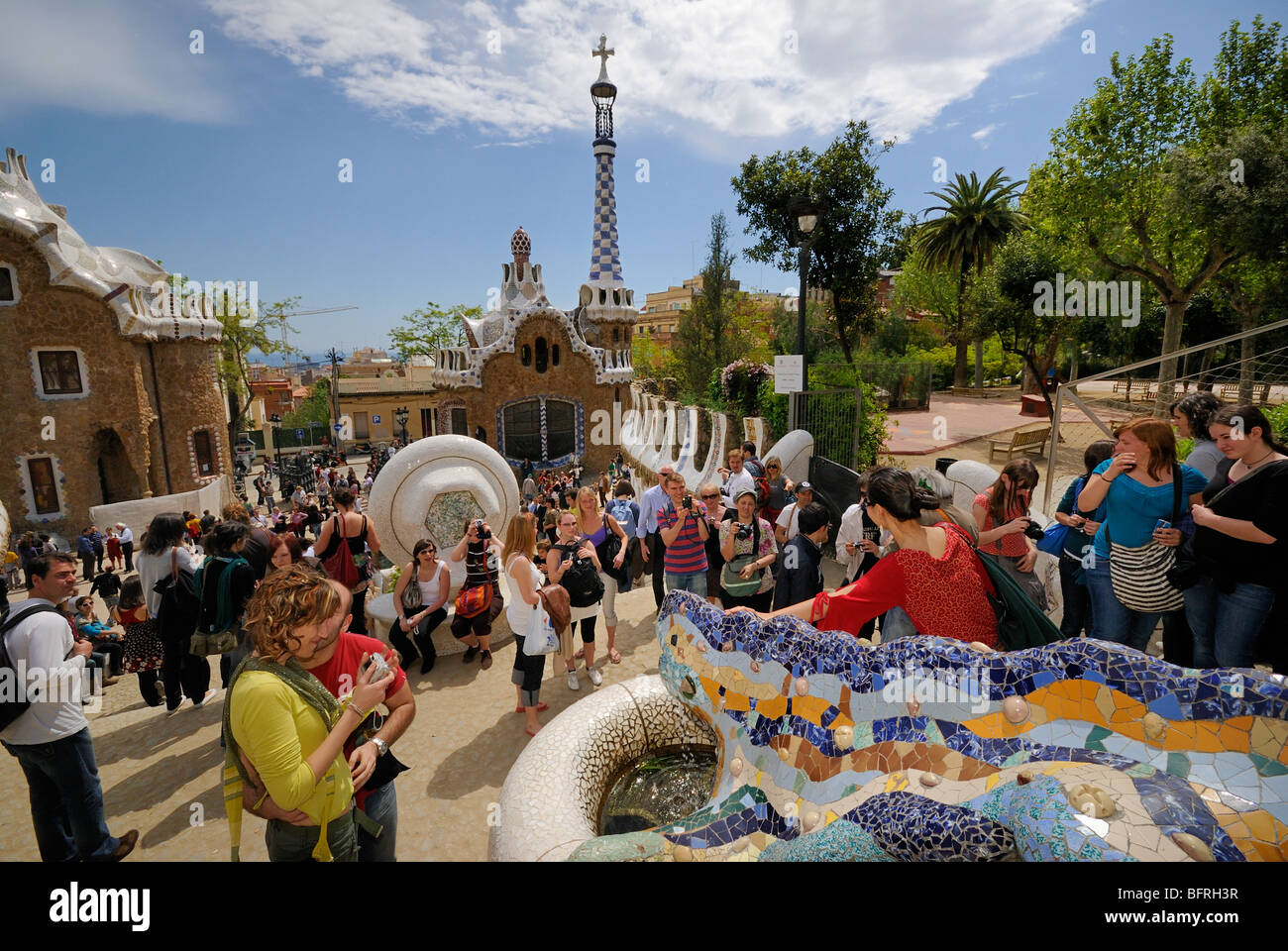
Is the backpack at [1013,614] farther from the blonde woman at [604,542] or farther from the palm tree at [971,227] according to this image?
the palm tree at [971,227]

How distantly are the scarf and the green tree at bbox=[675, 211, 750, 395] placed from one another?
962 inches

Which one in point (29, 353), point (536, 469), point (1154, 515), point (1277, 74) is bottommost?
point (536, 469)

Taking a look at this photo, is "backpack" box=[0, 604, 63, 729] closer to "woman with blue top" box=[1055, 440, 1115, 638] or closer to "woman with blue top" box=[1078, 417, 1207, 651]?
"woman with blue top" box=[1078, 417, 1207, 651]

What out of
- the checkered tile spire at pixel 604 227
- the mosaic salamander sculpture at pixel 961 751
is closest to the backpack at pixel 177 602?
the mosaic salamander sculpture at pixel 961 751

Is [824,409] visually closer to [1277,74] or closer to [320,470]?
[1277,74]

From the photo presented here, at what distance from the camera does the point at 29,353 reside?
16453 millimetres

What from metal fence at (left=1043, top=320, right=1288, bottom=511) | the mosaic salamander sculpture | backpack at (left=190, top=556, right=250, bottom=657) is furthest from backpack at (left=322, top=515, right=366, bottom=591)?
metal fence at (left=1043, top=320, right=1288, bottom=511)

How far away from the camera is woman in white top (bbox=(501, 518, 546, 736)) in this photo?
175 inches

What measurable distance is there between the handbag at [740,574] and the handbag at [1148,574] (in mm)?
2248

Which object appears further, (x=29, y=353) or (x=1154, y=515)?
(x=29, y=353)

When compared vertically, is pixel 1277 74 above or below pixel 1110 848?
above

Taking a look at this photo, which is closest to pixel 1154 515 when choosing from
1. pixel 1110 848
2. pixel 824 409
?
pixel 1110 848
